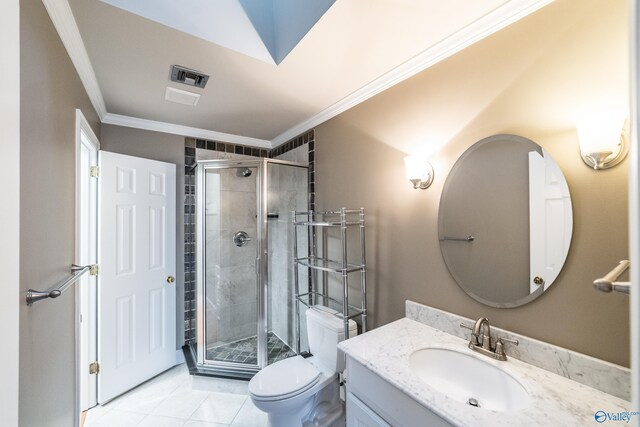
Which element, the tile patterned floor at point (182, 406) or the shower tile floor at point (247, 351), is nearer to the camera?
the tile patterned floor at point (182, 406)

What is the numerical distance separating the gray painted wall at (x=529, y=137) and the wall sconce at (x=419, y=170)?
0.04 metres

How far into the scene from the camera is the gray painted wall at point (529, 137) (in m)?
0.92

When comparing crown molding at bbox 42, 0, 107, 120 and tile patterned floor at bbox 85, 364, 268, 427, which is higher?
crown molding at bbox 42, 0, 107, 120

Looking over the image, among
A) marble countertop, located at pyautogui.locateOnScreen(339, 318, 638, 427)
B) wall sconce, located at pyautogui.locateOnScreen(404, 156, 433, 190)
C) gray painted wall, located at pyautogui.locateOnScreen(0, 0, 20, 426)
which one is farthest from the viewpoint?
wall sconce, located at pyautogui.locateOnScreen(404, 156, 433, 190)

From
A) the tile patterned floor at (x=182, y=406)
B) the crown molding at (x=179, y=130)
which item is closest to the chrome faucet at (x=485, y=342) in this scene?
the tile patterned floor at (x=182, y=406)

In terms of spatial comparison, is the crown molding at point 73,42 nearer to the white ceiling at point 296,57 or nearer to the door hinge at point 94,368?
the white ceiling at point 296,57

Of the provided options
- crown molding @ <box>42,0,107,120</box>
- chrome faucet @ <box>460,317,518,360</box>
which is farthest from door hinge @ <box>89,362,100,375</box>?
chrome faucet @ <box>460,317,518,360</box>

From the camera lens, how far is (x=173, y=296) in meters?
2.49

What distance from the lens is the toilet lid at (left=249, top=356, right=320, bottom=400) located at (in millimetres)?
1504

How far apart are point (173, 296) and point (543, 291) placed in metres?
2.75

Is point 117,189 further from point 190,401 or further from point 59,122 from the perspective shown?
point 190,401

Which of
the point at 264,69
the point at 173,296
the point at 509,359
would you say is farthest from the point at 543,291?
the point at 173,296

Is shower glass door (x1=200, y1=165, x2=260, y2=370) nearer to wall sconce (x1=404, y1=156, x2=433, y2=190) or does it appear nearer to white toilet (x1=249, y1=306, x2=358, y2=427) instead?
white toilet (x1=249, y1=306, x2=358, y2=427)

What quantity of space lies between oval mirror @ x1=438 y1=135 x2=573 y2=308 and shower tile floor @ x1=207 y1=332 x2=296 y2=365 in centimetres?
185
